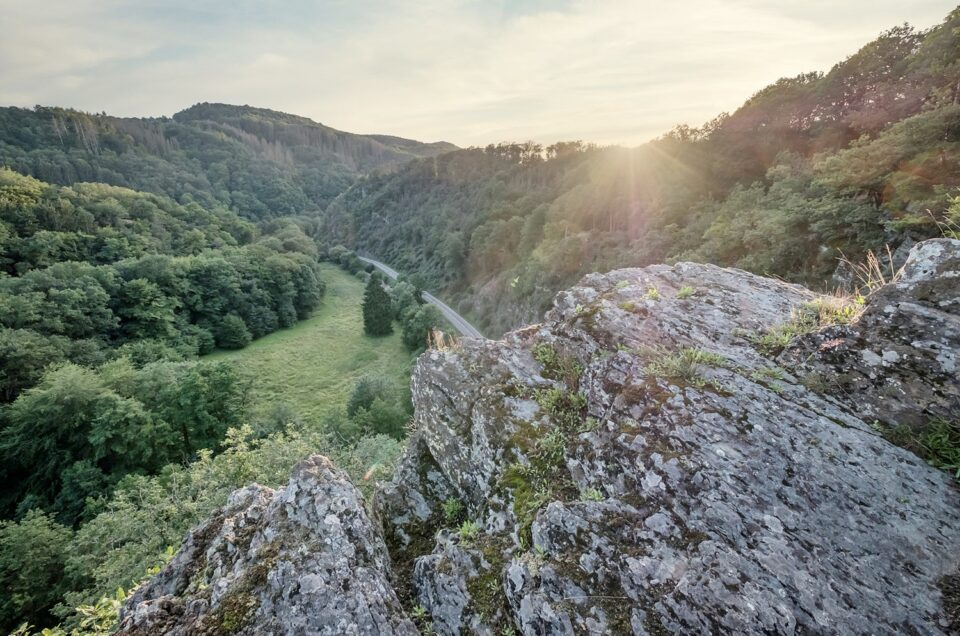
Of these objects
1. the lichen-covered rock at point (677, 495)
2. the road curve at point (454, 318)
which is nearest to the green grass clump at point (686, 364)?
the lichen-covered rock at point (677, 495)

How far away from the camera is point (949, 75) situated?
62.2 feet

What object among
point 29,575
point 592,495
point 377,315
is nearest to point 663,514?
point 592,495

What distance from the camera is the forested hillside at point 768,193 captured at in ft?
53.1

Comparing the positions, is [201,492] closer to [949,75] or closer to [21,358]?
[21,358]

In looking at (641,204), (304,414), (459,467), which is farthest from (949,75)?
(304,414)

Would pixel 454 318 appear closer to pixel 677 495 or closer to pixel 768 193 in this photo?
pixel 768 193

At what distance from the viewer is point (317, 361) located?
4912 centimetres

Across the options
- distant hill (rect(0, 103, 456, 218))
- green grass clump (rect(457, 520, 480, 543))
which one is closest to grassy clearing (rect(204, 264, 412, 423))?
green grass clump (rect(457, 520, 480, 543))

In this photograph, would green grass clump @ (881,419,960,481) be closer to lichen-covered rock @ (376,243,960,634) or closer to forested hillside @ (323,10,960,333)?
lichen-covered rock @ (376,243,960,634)

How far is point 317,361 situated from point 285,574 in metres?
47.8

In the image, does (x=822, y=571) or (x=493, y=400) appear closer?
(x=822, y=571)

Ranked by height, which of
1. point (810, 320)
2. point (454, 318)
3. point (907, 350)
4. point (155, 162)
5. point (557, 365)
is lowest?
point (454, 318)

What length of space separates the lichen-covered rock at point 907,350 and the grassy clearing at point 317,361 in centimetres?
3667

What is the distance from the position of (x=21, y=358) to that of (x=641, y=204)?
205 ft
